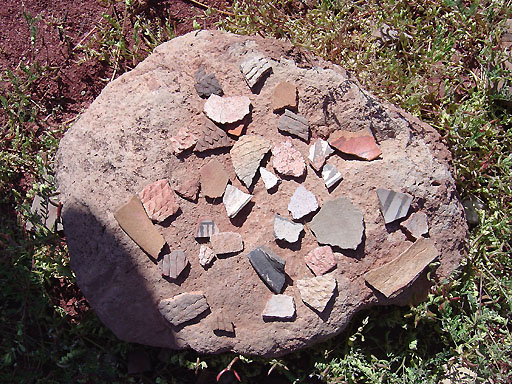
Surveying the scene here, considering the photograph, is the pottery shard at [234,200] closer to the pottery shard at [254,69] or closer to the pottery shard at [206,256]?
the pottery shard at [206,256]

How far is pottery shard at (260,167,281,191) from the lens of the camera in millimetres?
2312

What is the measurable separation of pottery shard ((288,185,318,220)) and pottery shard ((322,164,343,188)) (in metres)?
0.09

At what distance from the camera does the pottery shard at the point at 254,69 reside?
2385mm

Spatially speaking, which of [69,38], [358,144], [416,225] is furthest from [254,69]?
[69,38]

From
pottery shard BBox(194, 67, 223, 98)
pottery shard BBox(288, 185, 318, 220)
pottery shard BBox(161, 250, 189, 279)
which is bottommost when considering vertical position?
pottery shard BBox(161, 250, 189, 279)

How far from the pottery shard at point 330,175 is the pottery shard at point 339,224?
0.08 m

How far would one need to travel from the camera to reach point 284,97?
2.37 m

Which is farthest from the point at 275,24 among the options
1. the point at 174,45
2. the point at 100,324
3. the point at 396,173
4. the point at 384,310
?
the point at 100,324

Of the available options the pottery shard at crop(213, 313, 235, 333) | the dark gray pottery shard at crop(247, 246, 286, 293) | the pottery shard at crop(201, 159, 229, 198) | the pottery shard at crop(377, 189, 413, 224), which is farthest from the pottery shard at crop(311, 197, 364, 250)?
the pottery shard at crop(213, 313, 235, 333)

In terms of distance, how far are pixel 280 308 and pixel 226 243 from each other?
0.36 metres

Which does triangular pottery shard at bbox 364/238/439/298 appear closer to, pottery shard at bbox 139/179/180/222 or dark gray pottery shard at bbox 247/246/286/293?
dark gray pottery shard at bbox 247/246/286/293

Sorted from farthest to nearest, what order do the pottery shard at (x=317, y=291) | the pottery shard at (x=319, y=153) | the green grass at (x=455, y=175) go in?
1. the green grass at (x=455, y=175)
2. the pottery shard at (x=319, y=153)
3. the pottery shard at (x=317, y=291)

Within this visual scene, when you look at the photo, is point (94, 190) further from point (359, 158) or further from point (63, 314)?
point (359, 158)

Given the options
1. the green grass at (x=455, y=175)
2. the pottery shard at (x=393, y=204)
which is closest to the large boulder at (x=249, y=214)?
the pottery shard at (x=393, y=204)
